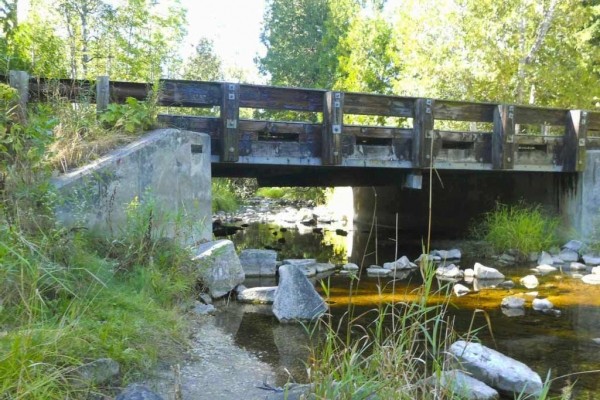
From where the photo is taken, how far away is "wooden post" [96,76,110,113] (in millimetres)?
6676

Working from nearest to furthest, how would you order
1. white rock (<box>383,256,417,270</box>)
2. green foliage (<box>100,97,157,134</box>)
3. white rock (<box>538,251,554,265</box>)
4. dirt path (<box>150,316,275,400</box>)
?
1. dirt path (<box>150,316,275,400</box>)
2. green foliage (<box>100,97,157,134</box>)
3. white rock (<box>383,256,417,270</box>)
4. white rock (<box>538,251,554,265</box>)

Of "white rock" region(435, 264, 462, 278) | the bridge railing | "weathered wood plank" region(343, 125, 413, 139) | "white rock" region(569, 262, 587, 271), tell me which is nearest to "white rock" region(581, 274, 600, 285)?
"white rock" region(569, 262, 587, 271)

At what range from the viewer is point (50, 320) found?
129 inches

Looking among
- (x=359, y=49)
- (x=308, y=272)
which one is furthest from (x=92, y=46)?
(x=308, y=272)

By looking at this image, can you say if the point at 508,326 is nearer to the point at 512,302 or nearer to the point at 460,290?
the point at 512,302

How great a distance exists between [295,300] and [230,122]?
3.18 meters

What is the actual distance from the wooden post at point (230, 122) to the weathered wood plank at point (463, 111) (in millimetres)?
3327

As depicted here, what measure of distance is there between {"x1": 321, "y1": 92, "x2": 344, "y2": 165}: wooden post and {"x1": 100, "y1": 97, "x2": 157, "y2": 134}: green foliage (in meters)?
2.51

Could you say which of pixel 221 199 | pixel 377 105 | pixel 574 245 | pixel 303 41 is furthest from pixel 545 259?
pixel 303 41

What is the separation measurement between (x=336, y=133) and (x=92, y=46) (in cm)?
1163

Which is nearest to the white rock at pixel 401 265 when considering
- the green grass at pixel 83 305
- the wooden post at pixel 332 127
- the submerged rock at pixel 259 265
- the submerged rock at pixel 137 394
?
the wooden post at pixel 332 127

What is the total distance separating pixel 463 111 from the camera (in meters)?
9.22

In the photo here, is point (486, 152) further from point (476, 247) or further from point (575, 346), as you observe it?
point (575, 346)

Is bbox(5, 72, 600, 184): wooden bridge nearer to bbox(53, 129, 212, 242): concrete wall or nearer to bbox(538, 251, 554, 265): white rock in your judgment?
bbox(53, 129, 212, 242): concrete wall
